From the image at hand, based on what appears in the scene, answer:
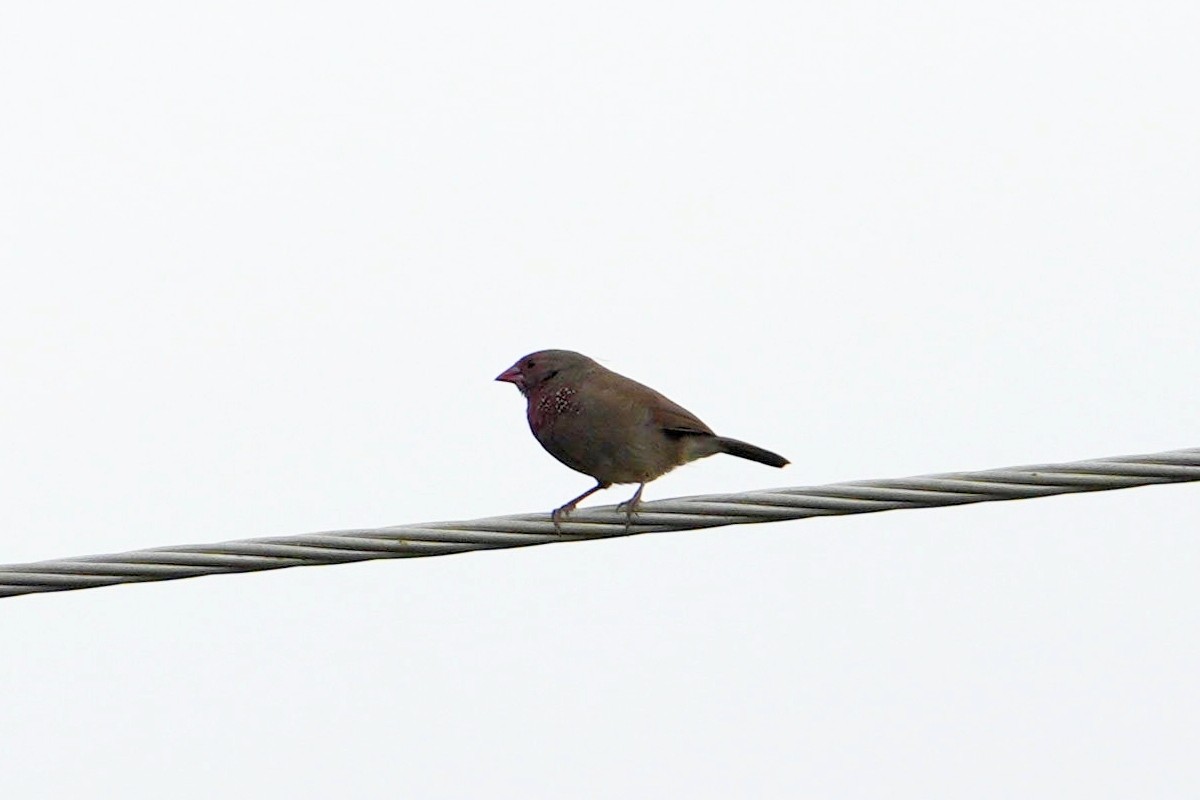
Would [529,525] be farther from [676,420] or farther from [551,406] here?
[551,406]

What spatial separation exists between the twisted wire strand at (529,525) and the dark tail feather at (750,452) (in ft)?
6.11

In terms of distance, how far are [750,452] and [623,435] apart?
19.7 inches

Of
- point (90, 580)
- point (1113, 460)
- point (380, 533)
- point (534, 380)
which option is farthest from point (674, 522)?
point (534, 380)

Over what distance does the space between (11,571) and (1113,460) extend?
9.78ft

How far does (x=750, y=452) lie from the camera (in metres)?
7.77

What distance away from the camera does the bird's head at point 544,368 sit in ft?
27.4

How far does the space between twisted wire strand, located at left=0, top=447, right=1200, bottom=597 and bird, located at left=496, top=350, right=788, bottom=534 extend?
193 cm

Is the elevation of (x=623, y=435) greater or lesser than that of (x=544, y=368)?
lesser

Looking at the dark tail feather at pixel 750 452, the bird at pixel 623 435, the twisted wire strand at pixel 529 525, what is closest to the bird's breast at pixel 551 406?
the bird at pixel 623 435

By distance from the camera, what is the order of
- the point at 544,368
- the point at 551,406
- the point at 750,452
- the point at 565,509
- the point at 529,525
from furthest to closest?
the point at 544,368
the point at 551,406
the point at 750,452
the point at 565,509
the point at 529,525

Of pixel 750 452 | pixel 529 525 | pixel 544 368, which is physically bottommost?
pixel 529 525

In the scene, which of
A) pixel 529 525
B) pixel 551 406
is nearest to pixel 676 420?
pixel 551 406

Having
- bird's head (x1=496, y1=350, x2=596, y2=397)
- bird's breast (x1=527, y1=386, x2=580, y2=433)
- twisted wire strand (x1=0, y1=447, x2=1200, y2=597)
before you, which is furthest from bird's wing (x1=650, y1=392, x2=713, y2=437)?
twisted wire strand (x1=0, y1=447, x2=1200, y2=597)

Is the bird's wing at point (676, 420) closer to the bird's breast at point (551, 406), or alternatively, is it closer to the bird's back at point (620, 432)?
the bird's back at point (620, 432)
